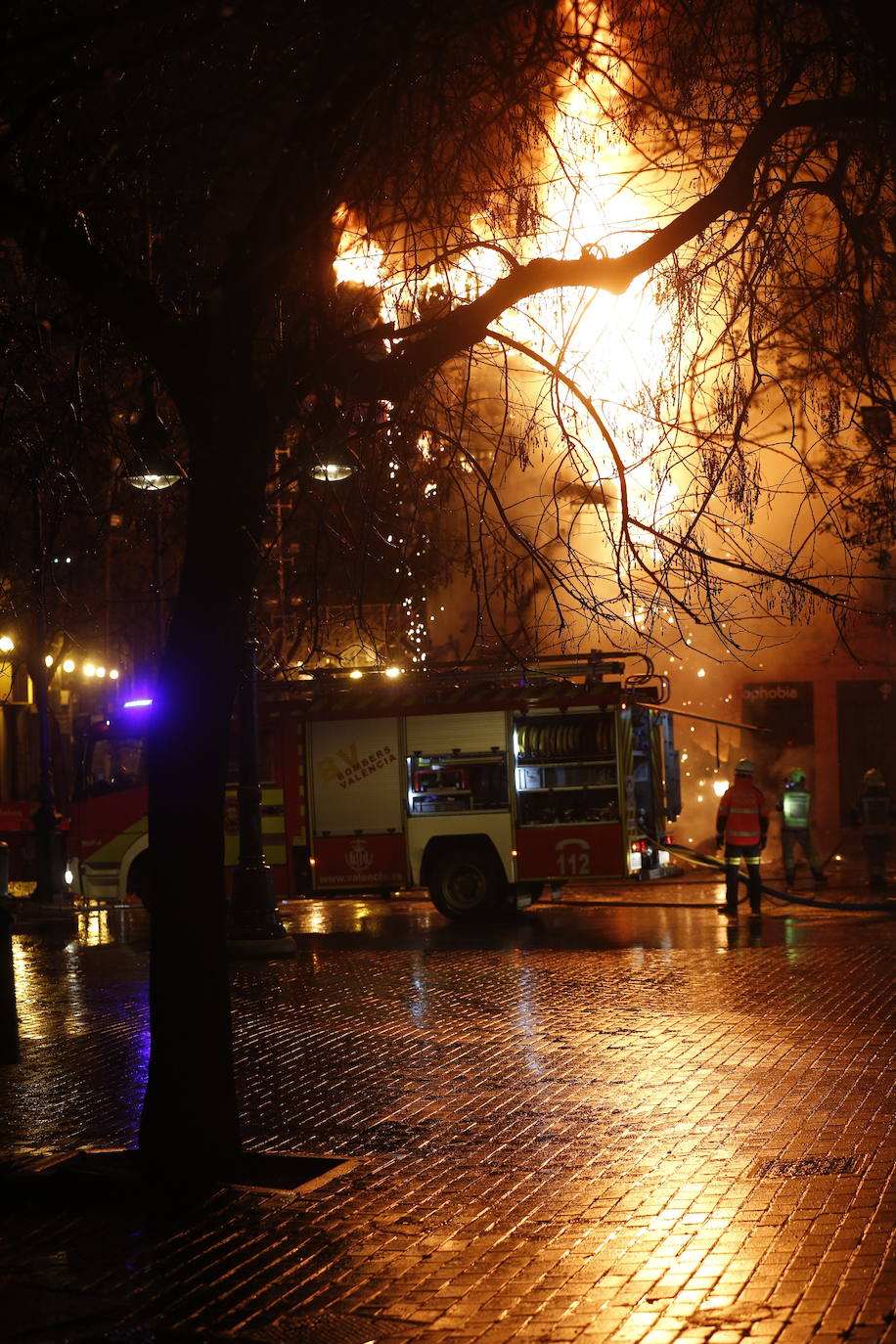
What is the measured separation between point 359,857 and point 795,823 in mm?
5676

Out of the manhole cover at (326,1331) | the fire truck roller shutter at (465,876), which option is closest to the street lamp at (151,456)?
the manhole cover at (326,1331)

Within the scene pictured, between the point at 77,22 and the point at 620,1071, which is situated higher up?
the point at 77,22

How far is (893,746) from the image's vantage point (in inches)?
1273

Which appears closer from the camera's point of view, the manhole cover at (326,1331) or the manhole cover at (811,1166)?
the manhole cover at (326,1331)

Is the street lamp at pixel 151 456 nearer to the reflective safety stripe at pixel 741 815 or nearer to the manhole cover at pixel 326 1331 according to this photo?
the manhole cover at pixel 326 1331

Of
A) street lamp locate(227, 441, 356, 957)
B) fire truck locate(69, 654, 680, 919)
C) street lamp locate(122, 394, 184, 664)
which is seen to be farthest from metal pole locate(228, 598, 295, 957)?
street lamp locate(122, 394, 184, 664)

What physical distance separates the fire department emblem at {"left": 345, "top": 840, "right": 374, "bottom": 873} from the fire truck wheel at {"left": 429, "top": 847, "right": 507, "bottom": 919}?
78 cm

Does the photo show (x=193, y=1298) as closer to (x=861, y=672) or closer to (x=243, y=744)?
(x=243, y=744)

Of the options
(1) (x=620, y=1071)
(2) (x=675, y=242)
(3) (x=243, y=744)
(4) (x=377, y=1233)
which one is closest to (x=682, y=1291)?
(4) (x=377, y=1233)

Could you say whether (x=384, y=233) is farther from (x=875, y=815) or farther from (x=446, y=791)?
(x=875, y=815)

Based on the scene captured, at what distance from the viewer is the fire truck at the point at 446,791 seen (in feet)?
53.5

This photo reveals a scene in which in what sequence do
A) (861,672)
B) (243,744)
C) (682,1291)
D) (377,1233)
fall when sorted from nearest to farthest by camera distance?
1. (682,1291)
2. (377,1233)
3. (243,744)
4. (861,672)

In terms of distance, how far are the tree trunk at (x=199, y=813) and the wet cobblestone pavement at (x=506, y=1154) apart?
41 centimetres

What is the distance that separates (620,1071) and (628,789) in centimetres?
815
